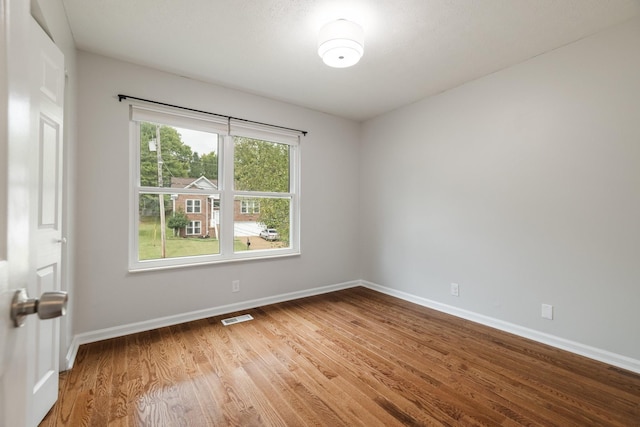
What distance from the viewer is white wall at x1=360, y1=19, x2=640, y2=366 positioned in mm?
2193

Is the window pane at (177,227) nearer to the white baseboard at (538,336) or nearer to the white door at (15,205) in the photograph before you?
the white door at (15,205)

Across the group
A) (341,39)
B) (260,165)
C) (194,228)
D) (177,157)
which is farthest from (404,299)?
(177,157)

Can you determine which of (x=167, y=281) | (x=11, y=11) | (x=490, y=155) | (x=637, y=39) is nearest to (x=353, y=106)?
(x=490, y=155)

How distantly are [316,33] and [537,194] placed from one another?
2433 millimetres

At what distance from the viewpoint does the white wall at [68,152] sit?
1924 millimetres

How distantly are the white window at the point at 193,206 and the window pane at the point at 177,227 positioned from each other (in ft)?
0.08

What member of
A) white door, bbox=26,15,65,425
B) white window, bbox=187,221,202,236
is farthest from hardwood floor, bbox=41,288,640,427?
white window, bbox=187,221,202,236

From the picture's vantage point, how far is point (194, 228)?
316cm

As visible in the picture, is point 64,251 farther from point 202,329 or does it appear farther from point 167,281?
point 202,329

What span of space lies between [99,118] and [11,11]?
102 inches

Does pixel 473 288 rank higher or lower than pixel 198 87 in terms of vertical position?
lower

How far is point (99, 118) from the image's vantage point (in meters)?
2.59

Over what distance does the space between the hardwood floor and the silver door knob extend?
1462 mm

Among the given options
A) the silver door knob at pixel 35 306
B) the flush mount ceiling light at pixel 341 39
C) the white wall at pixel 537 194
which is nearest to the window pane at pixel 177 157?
the flush mount ceiling light at pixel 341 39
